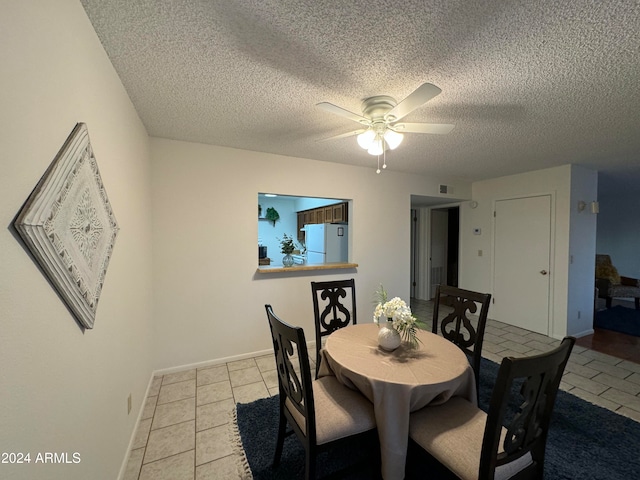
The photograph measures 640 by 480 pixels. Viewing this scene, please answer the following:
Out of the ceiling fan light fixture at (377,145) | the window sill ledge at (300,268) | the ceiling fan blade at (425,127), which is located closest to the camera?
the ceiling fan blade at (425,127)

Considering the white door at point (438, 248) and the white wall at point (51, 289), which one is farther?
the white door at point (438, 248)

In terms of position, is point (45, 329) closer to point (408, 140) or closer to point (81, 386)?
point (81, 386)

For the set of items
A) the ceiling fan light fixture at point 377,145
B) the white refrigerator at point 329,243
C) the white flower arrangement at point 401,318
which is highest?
the ceiling fan light fixture at point 377,145

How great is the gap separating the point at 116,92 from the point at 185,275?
1.70 metres

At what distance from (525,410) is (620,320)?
17.6 feet

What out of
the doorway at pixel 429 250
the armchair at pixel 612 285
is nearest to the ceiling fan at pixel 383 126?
the doorway at pixel 429 250

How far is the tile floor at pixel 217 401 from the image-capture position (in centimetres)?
162

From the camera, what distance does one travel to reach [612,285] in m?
4.93

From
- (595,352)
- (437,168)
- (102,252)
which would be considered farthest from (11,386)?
(595,352)

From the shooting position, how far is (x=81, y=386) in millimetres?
1080

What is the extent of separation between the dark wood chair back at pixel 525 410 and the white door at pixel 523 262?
3.35m

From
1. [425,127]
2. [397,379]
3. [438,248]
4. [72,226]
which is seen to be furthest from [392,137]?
[438,248]

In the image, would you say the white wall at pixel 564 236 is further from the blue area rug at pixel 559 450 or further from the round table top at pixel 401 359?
the round table top at pixel 401 359

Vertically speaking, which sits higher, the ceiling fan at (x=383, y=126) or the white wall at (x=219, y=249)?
the ceiling fan at (x=383, y=126)
